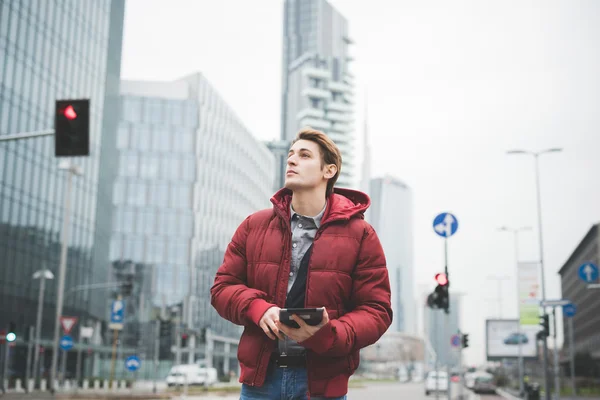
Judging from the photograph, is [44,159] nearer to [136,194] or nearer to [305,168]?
[136,194]

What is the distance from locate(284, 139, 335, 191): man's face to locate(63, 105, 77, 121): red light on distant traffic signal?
889cm

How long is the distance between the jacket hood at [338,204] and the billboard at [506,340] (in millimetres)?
47925

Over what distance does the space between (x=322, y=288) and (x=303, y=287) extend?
96mm

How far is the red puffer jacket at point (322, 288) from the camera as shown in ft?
9.87

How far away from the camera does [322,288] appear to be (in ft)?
10.0

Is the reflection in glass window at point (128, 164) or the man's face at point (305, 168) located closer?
the man's face at point (305, 168)

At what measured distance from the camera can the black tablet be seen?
2.68 m

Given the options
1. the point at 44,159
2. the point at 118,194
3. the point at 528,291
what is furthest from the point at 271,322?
the point at 118,194

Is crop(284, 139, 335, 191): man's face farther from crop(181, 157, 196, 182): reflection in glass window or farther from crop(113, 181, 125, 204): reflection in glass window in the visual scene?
crop(113, 181, 125, 204): reflection in glass window

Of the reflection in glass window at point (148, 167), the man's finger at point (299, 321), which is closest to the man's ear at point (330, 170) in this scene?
the man's finger at point (299, 321)

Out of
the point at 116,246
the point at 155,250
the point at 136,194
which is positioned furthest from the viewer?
the point at 136,194

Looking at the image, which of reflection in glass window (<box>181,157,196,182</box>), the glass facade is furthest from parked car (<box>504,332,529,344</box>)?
reflection in glass window (<box>181,157,196,182</box>)

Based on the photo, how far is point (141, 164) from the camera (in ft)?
268

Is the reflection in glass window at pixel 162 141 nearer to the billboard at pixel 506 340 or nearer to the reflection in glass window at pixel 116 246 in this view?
the reflection in glass window at pixel 116 246
